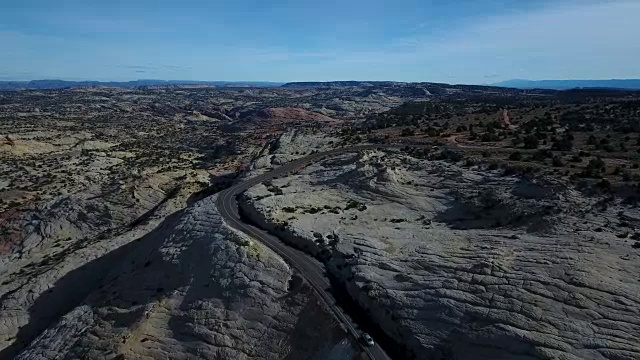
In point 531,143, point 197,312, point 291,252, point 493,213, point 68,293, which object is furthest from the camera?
point 531,143

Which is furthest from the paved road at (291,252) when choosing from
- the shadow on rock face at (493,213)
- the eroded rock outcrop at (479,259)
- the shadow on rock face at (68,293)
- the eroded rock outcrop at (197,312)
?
the shadow on rock face at (493,213)

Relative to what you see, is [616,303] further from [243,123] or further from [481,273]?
[243,123]

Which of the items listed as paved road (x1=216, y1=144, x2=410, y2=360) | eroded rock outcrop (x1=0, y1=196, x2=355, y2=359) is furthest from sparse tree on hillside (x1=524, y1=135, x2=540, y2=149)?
eroded rock outcrop (x1=0, y1=196, x2=355, y2=359)

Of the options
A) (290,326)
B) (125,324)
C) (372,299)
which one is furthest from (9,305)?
(372,299)

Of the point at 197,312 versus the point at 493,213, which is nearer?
the point at 197,312

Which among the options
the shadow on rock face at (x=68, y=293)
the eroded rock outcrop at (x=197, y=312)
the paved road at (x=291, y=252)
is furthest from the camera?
the shadow on rock face at (x=68, y=293)

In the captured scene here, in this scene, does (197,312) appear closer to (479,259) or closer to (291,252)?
(291,252)

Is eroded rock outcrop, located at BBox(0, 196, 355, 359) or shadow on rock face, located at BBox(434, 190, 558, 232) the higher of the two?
shadow on rock face, located at BBox(434, 190, 558, 232)

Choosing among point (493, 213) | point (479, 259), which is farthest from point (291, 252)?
point (493, 213)

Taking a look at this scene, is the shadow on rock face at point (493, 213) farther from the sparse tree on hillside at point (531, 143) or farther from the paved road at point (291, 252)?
the sparse tree on hillside at point (531, 143)

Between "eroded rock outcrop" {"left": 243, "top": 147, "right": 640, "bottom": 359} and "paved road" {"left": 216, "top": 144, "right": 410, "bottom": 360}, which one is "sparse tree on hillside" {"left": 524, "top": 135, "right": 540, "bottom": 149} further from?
"paved road" {"left": 216, "top": 144, "right": 410, "bottom": 360}
